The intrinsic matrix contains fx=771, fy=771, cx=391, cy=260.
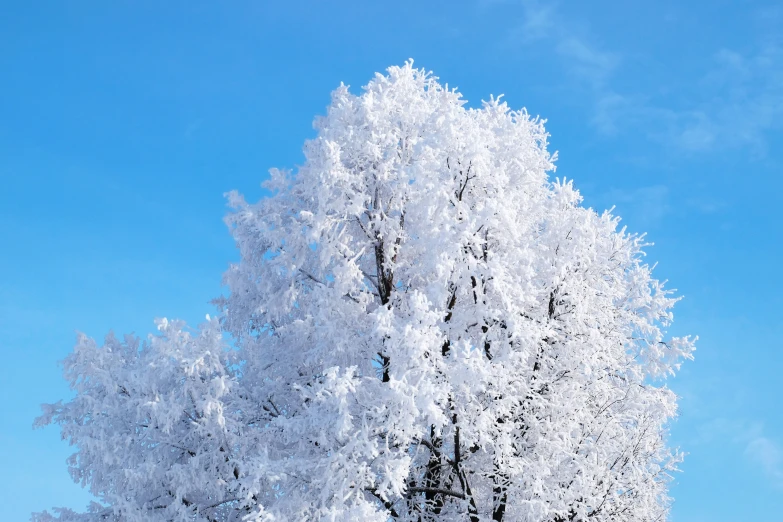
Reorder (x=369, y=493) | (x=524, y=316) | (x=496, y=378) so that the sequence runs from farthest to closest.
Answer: (x=524, y=316)
(x=369, y=493)
(x=496, y=378)

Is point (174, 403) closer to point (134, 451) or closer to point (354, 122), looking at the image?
point (134, 451)

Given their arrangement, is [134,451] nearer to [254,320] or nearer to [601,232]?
[254,320]

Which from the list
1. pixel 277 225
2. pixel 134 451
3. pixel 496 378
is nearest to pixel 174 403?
pixel 134 451

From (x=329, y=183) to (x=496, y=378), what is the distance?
Answer: 5148 millimetres

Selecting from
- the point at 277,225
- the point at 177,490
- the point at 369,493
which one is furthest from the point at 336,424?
the point at 277,225

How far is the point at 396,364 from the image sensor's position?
13.5 meters

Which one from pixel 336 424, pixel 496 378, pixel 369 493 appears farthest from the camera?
pixel 369 493

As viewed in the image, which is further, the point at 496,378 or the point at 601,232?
the point at 601,232

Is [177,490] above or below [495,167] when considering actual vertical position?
below

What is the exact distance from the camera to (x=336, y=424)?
13125 millimetres

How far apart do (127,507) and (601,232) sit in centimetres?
1187

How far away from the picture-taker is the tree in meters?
13.7

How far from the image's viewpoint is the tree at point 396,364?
539 inches

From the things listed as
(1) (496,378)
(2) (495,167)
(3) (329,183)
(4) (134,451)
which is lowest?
(4) (134,451)
